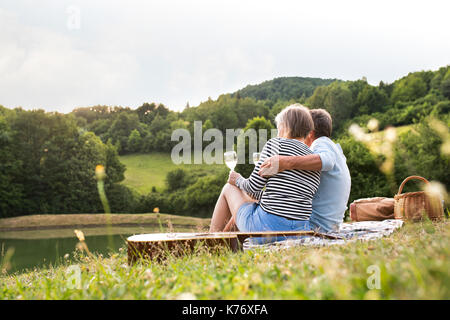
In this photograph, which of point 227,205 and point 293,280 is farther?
point 227,205

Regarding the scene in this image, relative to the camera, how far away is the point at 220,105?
122 ft

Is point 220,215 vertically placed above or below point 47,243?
above

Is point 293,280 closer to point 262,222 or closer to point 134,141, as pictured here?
point 262,222

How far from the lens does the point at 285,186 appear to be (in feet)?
10.7

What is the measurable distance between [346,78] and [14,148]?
93.2 feet

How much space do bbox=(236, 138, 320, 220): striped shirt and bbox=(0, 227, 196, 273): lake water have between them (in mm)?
8032

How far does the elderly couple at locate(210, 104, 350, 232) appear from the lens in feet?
10.7

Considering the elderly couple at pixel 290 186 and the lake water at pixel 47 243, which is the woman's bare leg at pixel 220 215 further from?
the lake water at pixel 47 243

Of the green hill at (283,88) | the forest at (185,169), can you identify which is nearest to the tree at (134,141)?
the forest at (185,169)

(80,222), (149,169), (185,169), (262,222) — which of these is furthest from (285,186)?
(149,169)

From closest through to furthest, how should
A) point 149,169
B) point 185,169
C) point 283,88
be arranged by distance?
1. point 185,169
2. point 149,169
3. point 283,88

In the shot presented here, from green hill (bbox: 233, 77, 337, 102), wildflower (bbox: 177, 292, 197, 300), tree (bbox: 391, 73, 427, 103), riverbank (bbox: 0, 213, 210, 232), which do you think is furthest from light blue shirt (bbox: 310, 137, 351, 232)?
green hill (bbox: 233, 77, 337, 102)

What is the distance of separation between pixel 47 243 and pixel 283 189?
47.8ft

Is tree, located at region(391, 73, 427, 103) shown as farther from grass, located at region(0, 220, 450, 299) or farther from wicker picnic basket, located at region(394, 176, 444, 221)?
grass, located at region(0, 220, 450, 299)
